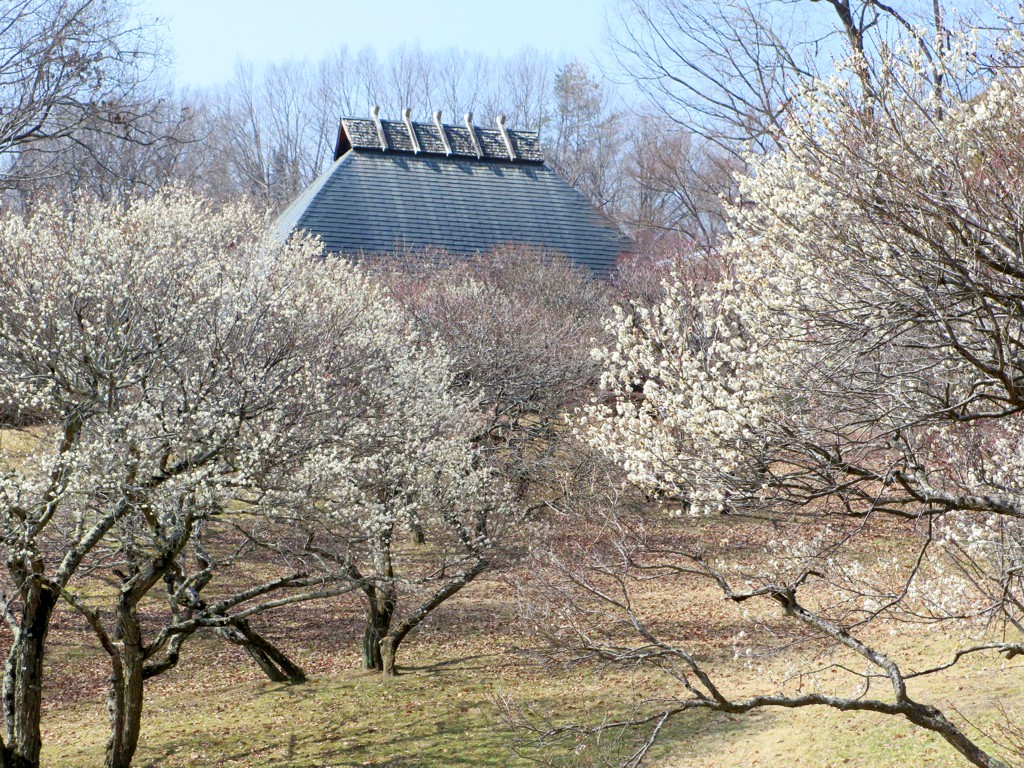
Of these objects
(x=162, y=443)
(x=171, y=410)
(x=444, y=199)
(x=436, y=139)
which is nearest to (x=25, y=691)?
(x=162, y=443)

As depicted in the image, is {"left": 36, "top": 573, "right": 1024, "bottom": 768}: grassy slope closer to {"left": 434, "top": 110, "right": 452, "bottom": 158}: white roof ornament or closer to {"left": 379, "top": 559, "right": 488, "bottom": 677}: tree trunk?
{"left": 379, "top": 559, "right": 488, "bottom": 677}: tree trunk

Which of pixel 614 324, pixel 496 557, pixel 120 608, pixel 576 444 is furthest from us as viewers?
pixel 576 444

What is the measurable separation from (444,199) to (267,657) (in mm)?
19965

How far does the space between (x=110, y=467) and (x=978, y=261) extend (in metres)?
7.44

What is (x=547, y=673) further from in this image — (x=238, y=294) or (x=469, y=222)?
(x=469, y=222)

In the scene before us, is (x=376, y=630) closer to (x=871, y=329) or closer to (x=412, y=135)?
(x=871, y=329)

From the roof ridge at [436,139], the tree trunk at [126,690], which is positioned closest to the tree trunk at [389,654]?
the tree trunk at [126,690]

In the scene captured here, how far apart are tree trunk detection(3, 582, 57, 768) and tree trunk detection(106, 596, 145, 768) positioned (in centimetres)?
71

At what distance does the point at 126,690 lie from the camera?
959 cm

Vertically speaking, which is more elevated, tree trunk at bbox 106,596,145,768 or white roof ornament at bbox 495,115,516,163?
white roof ornament at bbox 495,115,516,163

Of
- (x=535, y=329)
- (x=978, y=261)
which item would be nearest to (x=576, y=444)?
(x=535, y=329)

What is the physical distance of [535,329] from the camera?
2045 centimetres

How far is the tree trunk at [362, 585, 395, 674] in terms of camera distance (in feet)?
47.2

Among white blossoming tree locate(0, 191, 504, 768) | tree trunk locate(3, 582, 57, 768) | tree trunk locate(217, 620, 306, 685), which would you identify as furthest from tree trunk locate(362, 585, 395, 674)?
tree trunk locate(3, 582, 57, 768)
